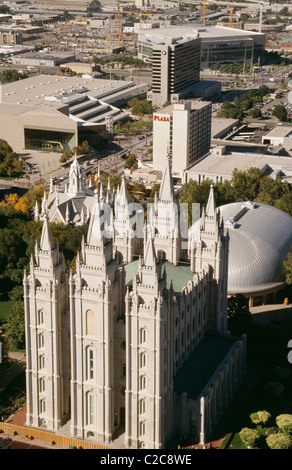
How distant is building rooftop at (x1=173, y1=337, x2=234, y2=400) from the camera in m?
66.2

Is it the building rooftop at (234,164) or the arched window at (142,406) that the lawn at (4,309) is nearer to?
the arched window at (142,406)

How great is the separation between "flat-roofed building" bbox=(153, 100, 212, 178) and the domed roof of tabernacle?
45.7m

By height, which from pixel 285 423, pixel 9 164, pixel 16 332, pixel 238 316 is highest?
pixel 238 316

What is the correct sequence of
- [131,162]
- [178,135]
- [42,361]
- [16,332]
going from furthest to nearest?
[131,162], [178,135], [16,332], [42,361]

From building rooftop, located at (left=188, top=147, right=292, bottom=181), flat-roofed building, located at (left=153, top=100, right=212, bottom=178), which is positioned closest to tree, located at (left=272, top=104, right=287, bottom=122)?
flat-roofed building, located at (left=153, top=100, right=212, bottom=178)

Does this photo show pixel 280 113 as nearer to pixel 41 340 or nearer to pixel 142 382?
pixel 41 340

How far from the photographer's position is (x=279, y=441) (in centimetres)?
6269

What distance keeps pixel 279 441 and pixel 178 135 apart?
92.4m

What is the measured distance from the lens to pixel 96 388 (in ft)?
209

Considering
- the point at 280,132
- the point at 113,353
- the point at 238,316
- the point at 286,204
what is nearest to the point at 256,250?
the point at 238,316

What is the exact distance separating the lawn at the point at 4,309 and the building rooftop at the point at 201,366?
87.4 feet

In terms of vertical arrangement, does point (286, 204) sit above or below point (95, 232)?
below

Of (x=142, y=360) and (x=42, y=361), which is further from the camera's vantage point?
(x=42, y=361)

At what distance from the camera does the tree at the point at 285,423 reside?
6456 centimetres
